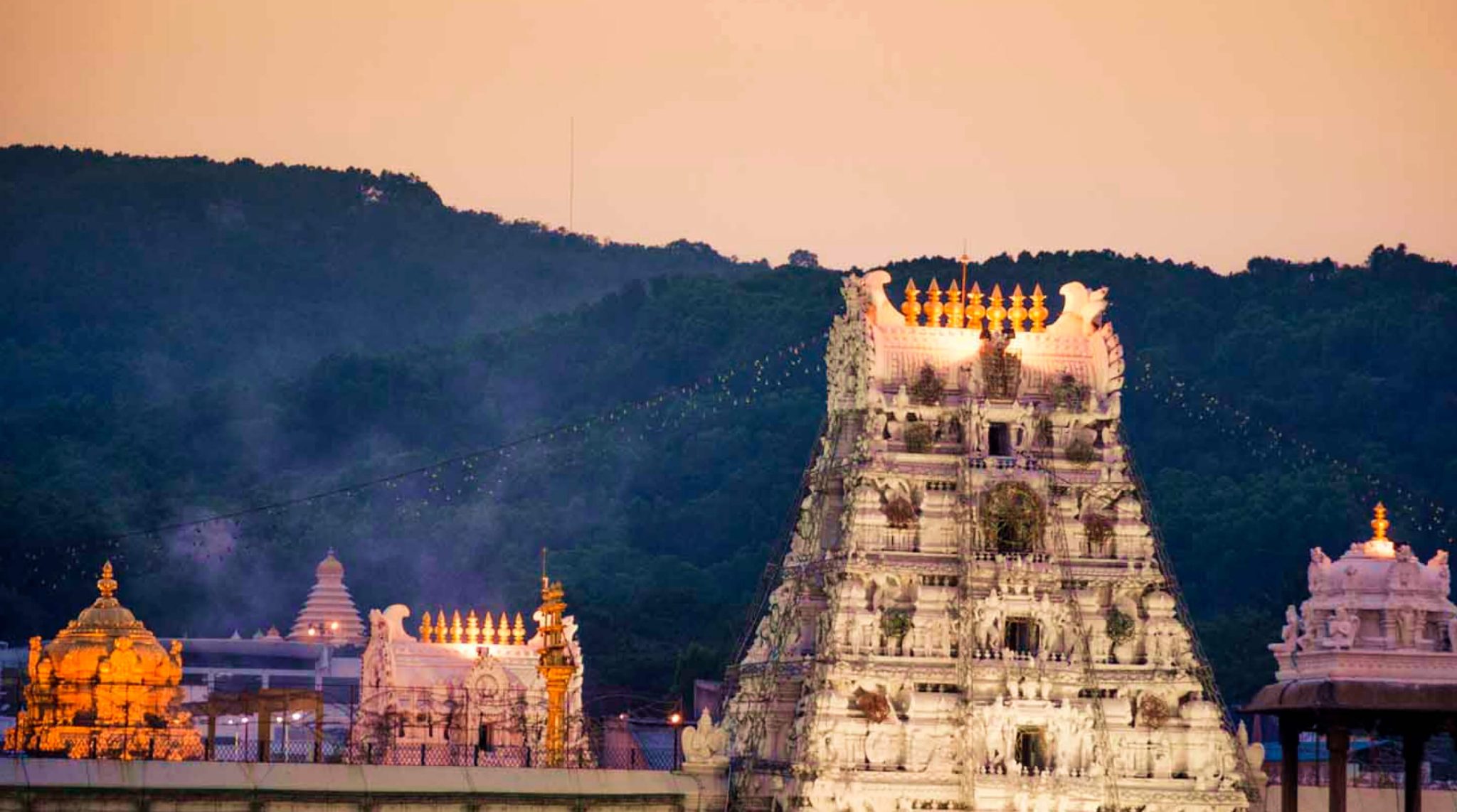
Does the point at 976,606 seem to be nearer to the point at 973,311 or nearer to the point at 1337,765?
the point at 973,311

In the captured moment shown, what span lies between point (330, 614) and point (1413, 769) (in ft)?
215

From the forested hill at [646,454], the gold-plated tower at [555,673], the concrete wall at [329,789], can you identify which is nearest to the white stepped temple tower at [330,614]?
the forested hill at [646,454]

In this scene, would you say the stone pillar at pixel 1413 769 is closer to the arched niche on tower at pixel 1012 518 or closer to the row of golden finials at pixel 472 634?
the arched niche on tower at pixel 1012 518

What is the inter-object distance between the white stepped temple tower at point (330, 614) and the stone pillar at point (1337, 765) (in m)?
60.8

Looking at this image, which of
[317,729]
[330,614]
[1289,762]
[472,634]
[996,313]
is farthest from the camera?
[330,614]

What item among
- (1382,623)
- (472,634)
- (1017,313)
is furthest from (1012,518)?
(472,634)

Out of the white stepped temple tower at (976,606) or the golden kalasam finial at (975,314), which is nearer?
the white stepped temple tower at (976,606)

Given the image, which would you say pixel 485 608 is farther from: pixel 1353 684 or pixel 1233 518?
pixel 1353 684

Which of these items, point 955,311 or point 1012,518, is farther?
point 955,311

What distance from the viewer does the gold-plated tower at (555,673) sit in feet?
275

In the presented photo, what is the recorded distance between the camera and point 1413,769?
82875 millimetres

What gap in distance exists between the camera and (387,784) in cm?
7769

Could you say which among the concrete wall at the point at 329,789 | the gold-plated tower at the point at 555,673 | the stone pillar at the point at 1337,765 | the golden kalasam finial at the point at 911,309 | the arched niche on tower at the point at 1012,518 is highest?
the golden kalasam finial at the point at 911,309

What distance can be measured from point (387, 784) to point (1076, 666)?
16.0 m
